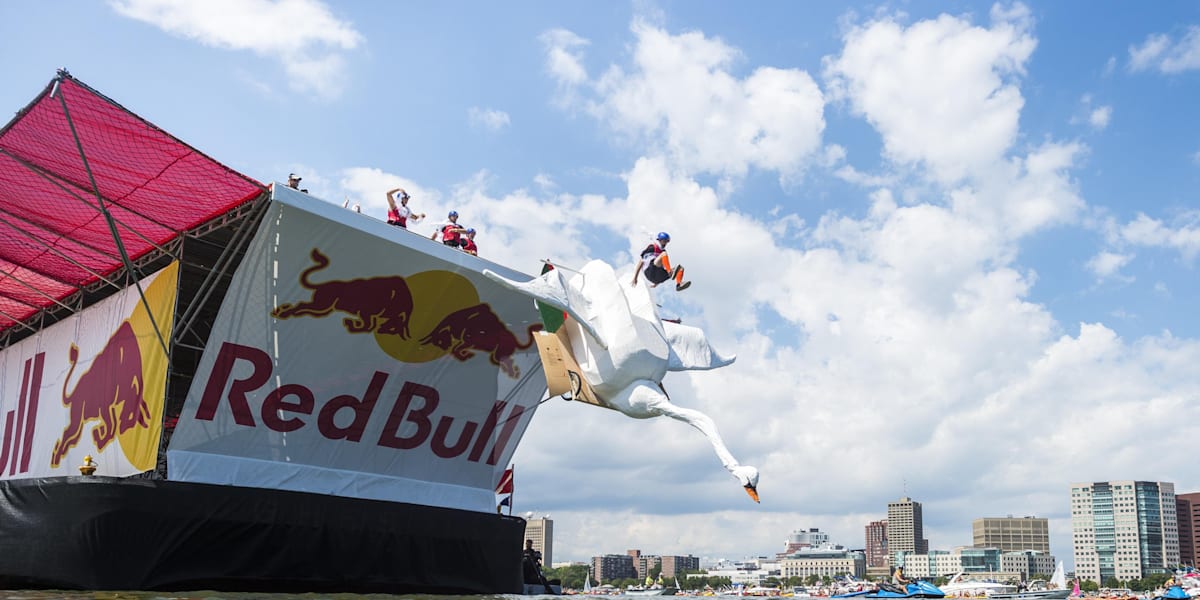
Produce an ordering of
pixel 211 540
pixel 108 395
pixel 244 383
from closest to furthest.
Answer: pixel 211 540 < pixel 244 383 < pixel 108 395

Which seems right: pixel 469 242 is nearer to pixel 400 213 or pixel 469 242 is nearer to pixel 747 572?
pixel 400 213

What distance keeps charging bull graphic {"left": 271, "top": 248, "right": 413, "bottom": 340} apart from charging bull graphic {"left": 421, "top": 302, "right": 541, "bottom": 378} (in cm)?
88

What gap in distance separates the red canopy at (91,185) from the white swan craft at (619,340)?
5371 mm

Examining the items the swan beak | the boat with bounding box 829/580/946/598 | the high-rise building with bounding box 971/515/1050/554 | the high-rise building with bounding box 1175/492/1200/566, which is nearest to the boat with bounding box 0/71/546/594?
the swan beak

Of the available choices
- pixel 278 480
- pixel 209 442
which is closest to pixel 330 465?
pixel 278 480

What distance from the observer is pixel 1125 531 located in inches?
5625

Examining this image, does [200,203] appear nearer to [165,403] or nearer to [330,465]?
[165,403]

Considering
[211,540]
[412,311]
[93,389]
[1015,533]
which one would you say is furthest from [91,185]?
[1015,533]

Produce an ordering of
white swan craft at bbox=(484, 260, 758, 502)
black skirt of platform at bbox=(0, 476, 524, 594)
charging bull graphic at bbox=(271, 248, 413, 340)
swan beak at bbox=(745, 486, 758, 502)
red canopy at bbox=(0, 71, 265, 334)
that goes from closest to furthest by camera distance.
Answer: swan beak at bbox=(745, 486, 758, 502), red canopy at bbox=(0, 71, 265, 334), white swan craft at bbox=(484, 260, 758, 502), black skirt of platform at bbox=(0, 476, 524, 594), charging bull graphic at bbox=(271, 248, 413, 340)

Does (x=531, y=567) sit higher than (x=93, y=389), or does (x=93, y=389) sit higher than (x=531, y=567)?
(x=93, y=389)

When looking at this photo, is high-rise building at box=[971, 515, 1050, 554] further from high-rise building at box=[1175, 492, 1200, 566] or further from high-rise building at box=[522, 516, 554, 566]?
high-rise building at box=[522, 516, 554, 566]

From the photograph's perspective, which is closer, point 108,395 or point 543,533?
point 108,395

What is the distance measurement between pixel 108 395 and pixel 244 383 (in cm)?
451

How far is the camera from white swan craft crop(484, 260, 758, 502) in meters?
16.5
